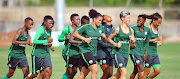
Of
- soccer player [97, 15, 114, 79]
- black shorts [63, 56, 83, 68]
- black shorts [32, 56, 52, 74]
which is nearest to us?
black shorts [32, 56, 52, 74]

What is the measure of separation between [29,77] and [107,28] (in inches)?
108

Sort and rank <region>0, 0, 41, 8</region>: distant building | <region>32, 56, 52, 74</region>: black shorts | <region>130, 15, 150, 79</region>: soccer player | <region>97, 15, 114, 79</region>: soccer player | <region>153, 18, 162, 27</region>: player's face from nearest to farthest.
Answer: <region>32, 56, 52, 74</region>: black shorts, <region>130, 15, 150, 79</region>: soccer player, <region>97, 15, 114, 79</region>: soccer player, <region>153, 18, 162, 27</region>: player's face, <region>0, 0, 41, 8</region>: distant building

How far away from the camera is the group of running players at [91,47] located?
32.4ft

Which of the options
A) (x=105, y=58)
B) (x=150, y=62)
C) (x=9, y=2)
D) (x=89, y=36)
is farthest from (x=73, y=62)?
(x=9, y=2)

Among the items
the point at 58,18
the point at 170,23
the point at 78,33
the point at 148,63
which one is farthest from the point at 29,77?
the point at 170,23

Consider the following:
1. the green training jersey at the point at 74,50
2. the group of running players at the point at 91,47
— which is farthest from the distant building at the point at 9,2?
the green training jersey at the point at 74,50

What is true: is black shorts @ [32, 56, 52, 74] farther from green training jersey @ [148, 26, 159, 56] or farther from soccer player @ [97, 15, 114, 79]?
green training jersey @ [148, 26, 159, 56]

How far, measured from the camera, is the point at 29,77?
33.3 ft

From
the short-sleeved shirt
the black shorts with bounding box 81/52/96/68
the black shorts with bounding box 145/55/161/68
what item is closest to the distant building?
the short-sleeved shirt

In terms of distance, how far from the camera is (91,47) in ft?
32.7

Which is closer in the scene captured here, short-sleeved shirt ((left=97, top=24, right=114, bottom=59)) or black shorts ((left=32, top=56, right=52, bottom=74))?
black shorts ((left=32, top=56, right=52, bottom=74))

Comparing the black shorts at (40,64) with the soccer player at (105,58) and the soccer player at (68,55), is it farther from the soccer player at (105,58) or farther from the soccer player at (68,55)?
the soccer player at (105,58)

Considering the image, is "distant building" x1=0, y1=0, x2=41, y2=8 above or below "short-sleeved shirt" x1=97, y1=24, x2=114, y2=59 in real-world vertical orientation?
above

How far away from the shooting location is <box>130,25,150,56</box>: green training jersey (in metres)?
10.6
